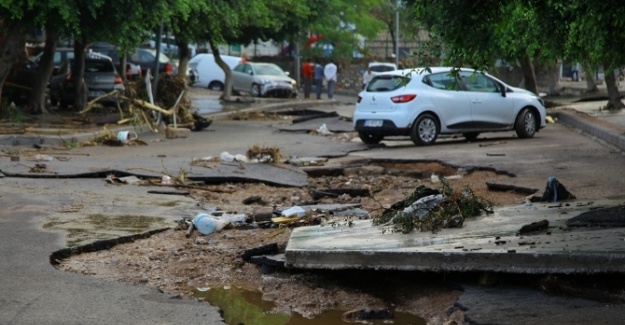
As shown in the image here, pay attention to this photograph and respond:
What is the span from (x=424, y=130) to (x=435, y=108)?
21.5 inches

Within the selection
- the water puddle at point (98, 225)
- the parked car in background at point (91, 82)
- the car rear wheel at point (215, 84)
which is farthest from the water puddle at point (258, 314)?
the car rear wheel at point (215, 84)

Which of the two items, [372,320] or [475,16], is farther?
[475,16]

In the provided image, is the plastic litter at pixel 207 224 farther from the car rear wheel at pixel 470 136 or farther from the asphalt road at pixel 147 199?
the car rear wheel at pixel 470 136

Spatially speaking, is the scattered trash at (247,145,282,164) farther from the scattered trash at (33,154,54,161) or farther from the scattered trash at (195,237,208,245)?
the scattered trash at (195,237,208,245)

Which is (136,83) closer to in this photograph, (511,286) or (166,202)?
(166,202)

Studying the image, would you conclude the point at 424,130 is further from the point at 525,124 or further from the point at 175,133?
the point at 175,133

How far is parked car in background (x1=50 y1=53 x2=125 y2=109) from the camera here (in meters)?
35.8

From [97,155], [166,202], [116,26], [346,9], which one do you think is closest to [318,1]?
[346,9]

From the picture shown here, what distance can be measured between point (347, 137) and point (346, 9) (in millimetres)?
33718

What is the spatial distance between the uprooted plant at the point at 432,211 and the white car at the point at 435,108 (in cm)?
1187

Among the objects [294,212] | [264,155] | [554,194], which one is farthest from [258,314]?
[264,155]

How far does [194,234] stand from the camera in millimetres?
11148

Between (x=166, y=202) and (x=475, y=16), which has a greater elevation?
(x=475, y=16)

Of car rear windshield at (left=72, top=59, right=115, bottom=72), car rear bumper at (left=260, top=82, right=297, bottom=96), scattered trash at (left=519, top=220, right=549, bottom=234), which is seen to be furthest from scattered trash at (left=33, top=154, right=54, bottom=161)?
car rear bumper at (left=260, top=82, right=297, bottom=96)
